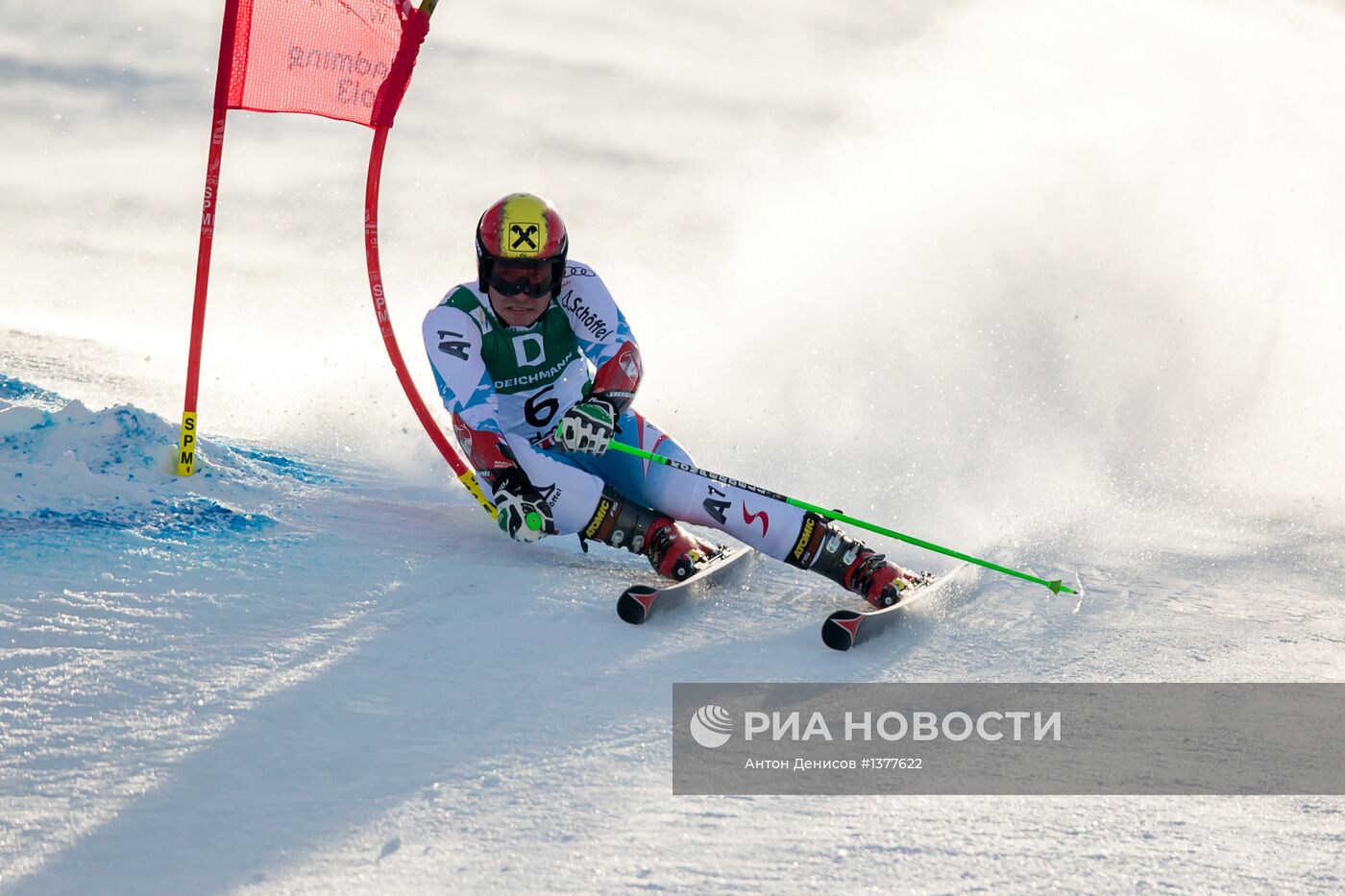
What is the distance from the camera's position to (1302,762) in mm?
3053

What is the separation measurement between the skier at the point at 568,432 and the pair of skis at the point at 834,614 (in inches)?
7.3

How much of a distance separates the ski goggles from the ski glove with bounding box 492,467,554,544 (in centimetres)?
76

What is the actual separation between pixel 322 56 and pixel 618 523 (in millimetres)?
2889

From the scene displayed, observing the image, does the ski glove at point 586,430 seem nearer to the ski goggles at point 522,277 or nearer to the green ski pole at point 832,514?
the green ski pole at point 832,514

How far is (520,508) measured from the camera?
451cm

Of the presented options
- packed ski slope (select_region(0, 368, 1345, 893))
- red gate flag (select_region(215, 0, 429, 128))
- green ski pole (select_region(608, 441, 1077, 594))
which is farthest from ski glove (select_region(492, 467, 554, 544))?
red gate flag (select_region(215, 0, 429, 128))

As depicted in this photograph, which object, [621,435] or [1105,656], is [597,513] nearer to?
[621,435]

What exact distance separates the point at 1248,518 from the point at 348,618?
5721mm

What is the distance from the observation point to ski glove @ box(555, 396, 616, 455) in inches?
174

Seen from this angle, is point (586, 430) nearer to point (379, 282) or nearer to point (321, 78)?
point (379, 282)

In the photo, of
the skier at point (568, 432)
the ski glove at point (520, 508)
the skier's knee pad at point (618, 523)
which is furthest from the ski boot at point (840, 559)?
the ski glove at point (520, 508)

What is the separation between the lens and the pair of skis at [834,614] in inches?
150

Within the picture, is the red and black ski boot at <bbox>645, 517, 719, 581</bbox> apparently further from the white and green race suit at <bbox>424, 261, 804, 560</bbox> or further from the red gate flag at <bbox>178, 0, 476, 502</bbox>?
the red gate flag at <bbox>178, 0, 476, 502</bbox>

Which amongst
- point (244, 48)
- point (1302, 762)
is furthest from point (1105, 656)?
point (244, 48)
